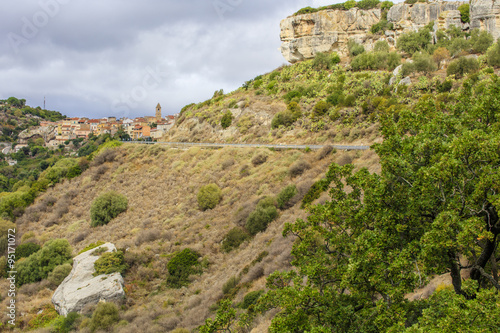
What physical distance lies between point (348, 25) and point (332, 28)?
2546mm

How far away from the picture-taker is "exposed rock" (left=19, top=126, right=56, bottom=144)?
4808 inches

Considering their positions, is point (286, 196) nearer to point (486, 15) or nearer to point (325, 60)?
point (325, 60)

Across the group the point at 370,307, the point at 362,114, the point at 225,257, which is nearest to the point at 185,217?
the point at 225,257

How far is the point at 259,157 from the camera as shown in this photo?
32.3 m

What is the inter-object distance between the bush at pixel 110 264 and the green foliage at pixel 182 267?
265 cm

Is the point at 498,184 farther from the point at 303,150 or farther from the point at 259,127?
the point at 259,127

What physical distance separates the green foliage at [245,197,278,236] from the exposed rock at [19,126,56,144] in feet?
405

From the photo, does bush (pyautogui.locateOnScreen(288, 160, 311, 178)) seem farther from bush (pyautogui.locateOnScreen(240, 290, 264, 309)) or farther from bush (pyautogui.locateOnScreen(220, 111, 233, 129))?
bush (pyautogui.locateOnScreen(220, 111, 233, 129))

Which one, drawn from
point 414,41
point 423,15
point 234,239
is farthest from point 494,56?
point 234,239

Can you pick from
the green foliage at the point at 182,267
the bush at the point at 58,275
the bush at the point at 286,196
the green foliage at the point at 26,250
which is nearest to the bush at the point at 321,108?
the bush at the point at 286,196

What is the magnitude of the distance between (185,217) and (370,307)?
21.4m

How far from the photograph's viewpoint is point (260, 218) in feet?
71.0

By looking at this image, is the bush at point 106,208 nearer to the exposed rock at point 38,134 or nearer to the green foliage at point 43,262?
the green foliage at point 43,262

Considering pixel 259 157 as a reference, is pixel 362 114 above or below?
above
